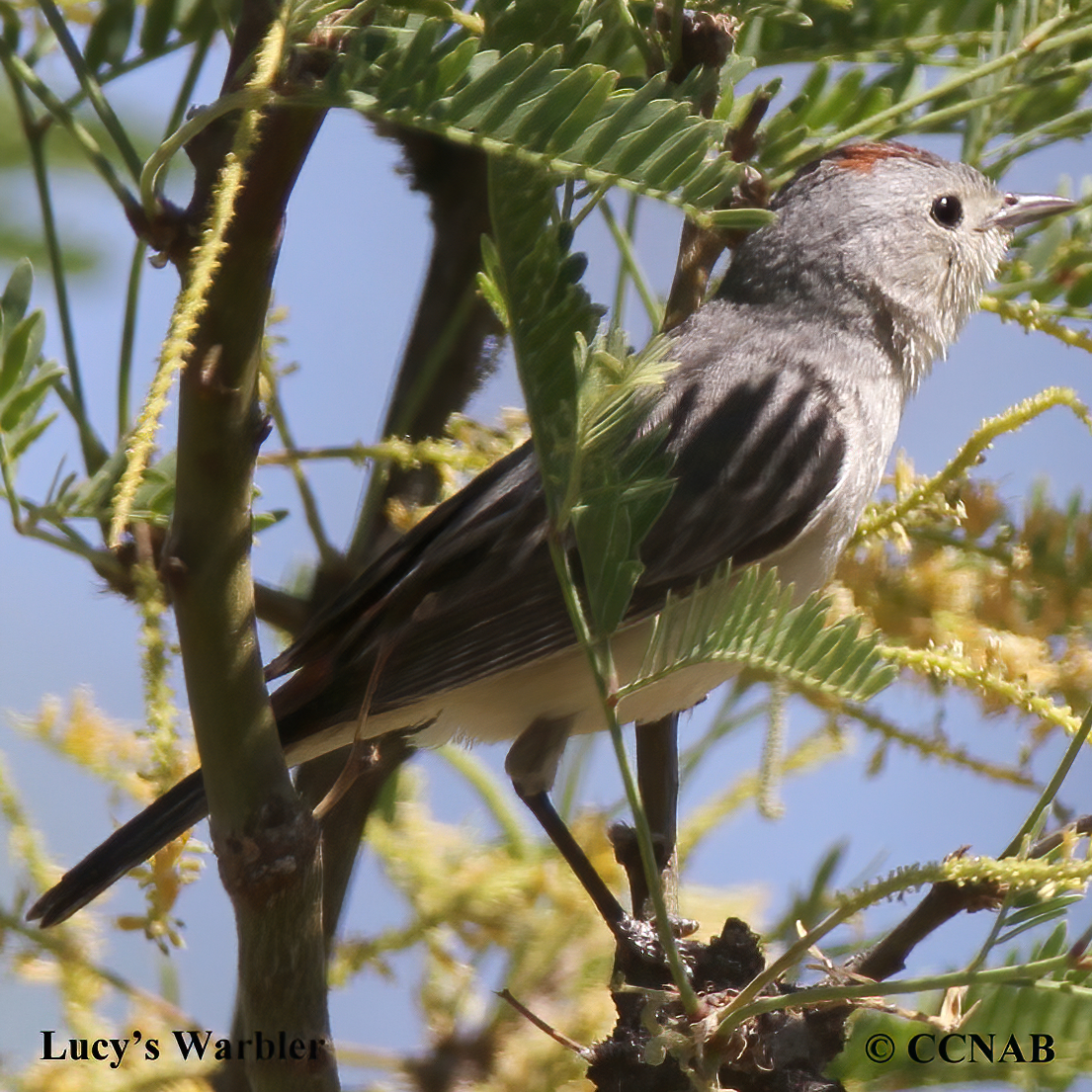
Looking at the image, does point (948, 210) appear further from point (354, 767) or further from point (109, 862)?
point (109, 862)

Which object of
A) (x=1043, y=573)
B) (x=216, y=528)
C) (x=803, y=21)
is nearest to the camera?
(x=216, y=528)

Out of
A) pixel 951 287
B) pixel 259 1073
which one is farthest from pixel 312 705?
pixel 951 287

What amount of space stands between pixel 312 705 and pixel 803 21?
48.7 inches

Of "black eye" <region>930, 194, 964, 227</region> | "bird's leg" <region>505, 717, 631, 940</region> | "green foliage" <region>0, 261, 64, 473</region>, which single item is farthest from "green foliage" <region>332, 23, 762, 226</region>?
"black eye" <region>930, 194, 964, 227</region>

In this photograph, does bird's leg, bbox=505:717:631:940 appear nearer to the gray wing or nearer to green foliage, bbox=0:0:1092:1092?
green foliage, bbox=0:0:1092:1092

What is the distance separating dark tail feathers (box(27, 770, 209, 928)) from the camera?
1848 millimetres

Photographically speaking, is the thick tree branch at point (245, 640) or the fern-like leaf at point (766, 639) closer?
the fern-like leaf at point (766, 639)

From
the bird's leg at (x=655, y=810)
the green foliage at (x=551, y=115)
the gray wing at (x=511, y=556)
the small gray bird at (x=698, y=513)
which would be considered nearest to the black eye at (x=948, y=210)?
the small gray bird at (x=698, y=513)

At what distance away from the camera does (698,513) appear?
2.26 meters

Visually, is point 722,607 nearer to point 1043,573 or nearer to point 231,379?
point 231,379

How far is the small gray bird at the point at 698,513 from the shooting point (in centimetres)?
215

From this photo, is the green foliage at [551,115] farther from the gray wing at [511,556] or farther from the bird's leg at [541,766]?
the bird's leg at [541,766]

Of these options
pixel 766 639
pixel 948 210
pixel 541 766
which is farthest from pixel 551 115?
pixel 948 210

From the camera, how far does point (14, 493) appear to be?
1610 millimetres
